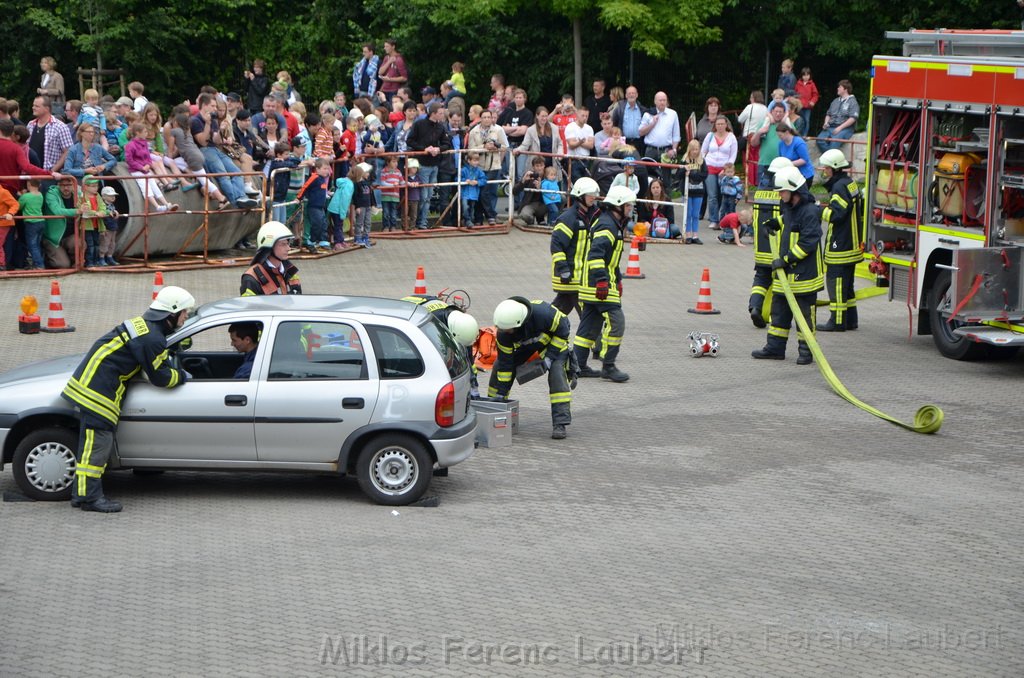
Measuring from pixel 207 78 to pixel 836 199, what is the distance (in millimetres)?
20975

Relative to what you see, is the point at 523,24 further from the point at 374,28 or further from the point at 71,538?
the point at 71,538

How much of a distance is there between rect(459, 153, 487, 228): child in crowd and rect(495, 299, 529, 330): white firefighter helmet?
39.2ft

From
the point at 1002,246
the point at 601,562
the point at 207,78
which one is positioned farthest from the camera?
the point at 207,78

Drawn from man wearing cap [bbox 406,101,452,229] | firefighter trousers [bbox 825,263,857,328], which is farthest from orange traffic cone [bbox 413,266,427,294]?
man wearing cap [bbox 406,101,452,229]

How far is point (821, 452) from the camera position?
11.9 meters

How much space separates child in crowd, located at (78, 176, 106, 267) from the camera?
18.4 meters

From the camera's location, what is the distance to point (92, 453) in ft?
32.0

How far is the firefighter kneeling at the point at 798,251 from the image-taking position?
15.0 metres

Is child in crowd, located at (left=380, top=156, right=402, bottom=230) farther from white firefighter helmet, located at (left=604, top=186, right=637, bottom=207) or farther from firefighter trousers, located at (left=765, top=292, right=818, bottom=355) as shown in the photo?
white firefighter helmet, located at (left=604, top=186, right=637, bottom=207)

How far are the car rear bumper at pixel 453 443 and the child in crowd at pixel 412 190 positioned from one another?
1267 cm

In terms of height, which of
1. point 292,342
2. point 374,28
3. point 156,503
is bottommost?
point 156,503

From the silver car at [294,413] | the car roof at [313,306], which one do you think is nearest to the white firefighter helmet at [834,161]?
the car roof at [313,306]

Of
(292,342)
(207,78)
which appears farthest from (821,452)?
(207,78)

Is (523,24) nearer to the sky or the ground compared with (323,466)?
nearer to the sky
